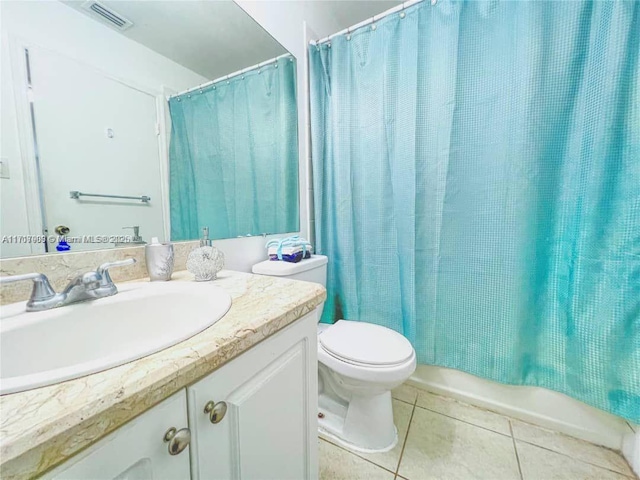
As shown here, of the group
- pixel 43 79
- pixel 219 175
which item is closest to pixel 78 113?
pixel 43 79

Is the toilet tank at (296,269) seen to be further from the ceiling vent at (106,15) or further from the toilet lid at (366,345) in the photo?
the ceiling vent at (106,15)

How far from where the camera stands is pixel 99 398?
11.1 inches

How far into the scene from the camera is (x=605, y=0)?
0.89m

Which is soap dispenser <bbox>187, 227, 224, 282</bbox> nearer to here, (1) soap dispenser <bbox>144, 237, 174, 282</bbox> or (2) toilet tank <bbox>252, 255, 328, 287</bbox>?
(1) soap dispenser <bbox>144, 237, 174, 282</bbox>

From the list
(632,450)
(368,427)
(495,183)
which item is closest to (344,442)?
(368,427)

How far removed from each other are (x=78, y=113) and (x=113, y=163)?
0.44 ft

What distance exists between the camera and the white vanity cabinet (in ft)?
1.04

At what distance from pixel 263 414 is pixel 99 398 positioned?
32cm

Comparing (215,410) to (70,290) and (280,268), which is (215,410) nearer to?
(70,290)

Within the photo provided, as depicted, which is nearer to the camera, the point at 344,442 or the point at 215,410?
the point at 215,410

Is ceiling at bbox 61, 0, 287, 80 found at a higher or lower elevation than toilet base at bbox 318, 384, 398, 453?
higher

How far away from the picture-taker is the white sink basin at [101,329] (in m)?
0.37

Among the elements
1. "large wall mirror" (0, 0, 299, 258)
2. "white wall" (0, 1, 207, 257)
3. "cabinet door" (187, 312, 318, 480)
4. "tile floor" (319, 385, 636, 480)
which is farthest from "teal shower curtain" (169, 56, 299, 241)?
"tile floor" (319, 385, 636, 480)

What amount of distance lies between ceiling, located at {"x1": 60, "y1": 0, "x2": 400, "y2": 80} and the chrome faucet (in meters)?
0.67
